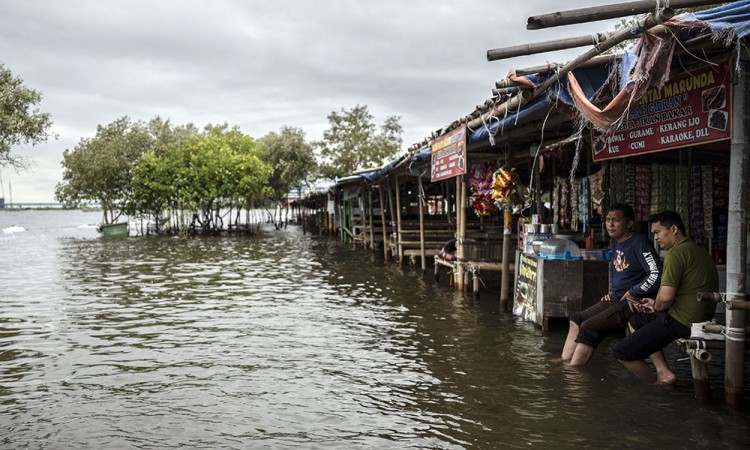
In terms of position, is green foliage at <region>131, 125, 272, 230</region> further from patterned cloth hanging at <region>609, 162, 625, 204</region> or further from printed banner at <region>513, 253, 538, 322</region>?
patterned cloth hanging at <region>609, 162, 625, 204</region>

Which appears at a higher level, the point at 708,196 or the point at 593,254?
the point at 708,196

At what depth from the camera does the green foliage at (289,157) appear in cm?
4953

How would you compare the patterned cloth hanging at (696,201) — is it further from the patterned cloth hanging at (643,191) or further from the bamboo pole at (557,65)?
the bamboo pole at (557,65)

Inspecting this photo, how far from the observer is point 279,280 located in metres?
14.7

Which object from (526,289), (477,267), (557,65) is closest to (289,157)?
(477,267)

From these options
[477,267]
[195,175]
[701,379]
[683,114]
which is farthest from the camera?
[195,175]

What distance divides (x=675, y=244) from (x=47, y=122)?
2566 centimetres

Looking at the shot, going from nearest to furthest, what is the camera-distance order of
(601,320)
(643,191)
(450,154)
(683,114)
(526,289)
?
(683,114) < (601,320) < (643,191) < (526,289) < (450,154)

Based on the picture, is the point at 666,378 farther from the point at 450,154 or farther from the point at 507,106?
the point at 450,154

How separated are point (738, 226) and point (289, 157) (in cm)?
4656

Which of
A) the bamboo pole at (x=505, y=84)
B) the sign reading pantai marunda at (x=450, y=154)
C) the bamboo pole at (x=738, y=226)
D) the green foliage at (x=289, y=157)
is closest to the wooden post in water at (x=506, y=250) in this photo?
the sign reading pantai marunda at (x=450, y=154)

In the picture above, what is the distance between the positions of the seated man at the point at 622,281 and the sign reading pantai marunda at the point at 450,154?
4055 mm

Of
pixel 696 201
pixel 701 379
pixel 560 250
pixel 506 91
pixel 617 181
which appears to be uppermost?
pixel 506 91

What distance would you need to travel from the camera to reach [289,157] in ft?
164
